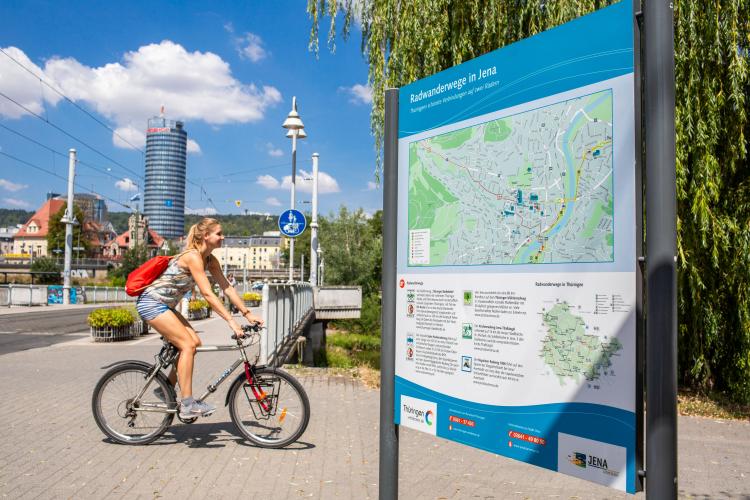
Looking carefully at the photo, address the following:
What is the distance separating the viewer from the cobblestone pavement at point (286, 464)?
4.48 m

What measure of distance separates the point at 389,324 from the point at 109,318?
14329 millimetres

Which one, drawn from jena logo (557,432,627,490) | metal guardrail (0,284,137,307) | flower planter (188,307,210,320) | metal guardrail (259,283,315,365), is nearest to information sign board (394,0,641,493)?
jena logo (557,432,627,490)

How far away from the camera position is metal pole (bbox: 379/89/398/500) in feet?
10.6

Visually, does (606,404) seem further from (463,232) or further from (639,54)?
(639,54)

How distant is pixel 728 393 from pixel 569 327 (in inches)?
302

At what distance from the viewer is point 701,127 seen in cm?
781

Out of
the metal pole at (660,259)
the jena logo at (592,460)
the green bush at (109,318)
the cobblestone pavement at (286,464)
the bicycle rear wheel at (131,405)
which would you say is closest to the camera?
the metal pole at (660,259)

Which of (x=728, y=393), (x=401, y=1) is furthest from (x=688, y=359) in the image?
(x=401, y=1)

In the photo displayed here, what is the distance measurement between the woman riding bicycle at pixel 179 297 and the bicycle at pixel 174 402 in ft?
0.37

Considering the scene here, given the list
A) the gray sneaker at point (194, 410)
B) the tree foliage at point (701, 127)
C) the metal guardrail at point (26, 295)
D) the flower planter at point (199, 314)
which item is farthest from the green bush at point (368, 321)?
the gray sneaker at point (194, 410)

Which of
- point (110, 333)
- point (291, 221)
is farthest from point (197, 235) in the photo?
point (110, 333)

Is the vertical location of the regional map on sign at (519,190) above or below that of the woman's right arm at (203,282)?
above

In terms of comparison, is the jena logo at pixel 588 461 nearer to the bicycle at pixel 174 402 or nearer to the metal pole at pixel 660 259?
the metal pole at pixel 660 259

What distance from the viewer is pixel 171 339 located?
17.4ft
